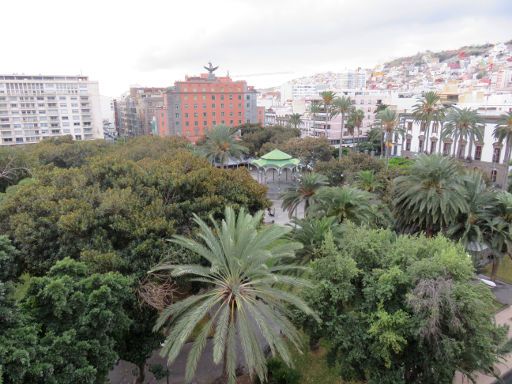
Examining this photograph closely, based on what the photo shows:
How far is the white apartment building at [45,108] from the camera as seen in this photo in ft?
254

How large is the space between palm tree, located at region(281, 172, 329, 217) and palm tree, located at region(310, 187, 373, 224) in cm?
304

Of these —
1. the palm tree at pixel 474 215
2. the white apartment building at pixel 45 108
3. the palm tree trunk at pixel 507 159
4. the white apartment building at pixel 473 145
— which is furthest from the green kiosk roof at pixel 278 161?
the white apartment building at pixel 45 108

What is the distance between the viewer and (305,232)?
1568 centimetres

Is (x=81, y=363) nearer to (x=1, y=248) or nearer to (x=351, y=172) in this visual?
(x=1, y=248)

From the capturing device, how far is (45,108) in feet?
266

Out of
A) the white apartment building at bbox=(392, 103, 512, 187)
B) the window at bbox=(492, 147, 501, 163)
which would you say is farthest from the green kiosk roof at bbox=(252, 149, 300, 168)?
the window at bbox=(492, 147, 501, 163)

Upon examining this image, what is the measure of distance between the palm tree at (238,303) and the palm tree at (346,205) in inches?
250

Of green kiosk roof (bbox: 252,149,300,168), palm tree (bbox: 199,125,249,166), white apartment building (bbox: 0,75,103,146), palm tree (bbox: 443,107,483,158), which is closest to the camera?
palm tree (bbox: 199,125,249,166)

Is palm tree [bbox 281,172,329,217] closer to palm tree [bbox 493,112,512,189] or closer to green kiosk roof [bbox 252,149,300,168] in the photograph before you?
green kiosk roof [bbox 252,149,300,168]

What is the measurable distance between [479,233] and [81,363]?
19.1 meters

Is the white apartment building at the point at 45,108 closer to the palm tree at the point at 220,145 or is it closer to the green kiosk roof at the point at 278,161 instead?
the palm tree at the point at 220,145

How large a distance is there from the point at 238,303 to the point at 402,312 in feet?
16.0

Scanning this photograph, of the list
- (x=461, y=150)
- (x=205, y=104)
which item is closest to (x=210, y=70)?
(x=205, y=104)

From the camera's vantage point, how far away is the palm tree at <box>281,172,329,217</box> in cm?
2225
